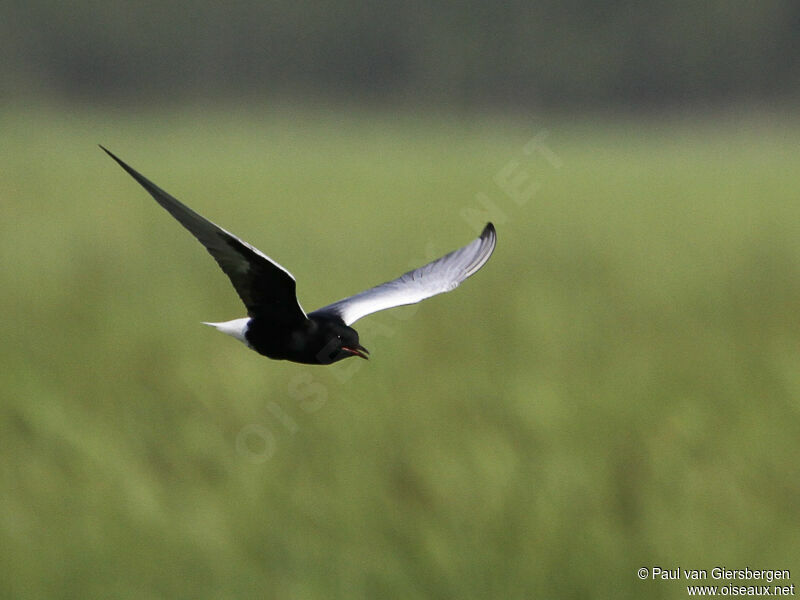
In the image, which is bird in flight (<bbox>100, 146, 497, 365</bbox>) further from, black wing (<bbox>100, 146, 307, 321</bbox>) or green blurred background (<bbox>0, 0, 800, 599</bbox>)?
green blurred background (<bbox>0, 0, 800, 599</bbox>)

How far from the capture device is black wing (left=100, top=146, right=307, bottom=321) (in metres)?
1.59

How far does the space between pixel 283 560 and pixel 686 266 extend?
2959 mm

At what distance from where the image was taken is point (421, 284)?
2.43 meters

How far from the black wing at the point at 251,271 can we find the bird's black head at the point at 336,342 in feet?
0.17

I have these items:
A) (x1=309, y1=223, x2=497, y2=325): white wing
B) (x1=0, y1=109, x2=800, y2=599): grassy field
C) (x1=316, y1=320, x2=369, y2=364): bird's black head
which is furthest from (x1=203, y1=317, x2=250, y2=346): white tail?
(x1=0, y1=109, x2=800, y2=599): grassy field

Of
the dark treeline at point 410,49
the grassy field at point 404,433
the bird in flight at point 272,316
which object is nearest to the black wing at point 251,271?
the bird in flight at point 272,316

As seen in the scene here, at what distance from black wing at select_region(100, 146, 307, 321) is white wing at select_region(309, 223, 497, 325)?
264 mm

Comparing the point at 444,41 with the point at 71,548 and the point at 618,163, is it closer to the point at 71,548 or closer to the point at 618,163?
the point at 618,163

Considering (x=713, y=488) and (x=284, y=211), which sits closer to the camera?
(x=713, y=488)

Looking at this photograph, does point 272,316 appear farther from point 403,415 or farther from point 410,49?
point 410,49

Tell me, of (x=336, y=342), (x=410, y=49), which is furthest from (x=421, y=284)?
(x=410, y=49)

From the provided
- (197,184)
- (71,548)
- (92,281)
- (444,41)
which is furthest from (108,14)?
(71,548)

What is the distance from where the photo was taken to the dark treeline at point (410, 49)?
67.2 ft

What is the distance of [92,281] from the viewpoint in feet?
14.4
